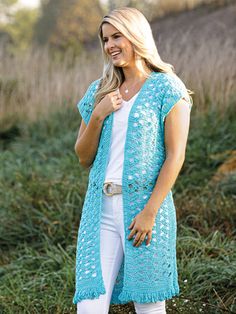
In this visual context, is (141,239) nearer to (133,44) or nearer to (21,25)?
(133,44)

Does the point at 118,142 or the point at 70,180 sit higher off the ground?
the point at 118,142

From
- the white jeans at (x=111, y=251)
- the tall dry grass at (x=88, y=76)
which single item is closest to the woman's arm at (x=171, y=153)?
the white jeans at (x=111, y=251)

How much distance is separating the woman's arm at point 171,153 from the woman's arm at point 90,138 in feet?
0.97

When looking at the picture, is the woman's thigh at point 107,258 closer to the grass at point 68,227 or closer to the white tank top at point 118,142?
the white tank top at point 118,142

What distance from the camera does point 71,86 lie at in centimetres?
883

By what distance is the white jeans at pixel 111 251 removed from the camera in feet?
9.34

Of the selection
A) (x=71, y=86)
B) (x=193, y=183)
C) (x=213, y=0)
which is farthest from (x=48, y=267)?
(x=213, y=0)

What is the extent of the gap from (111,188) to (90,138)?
10.3 inches

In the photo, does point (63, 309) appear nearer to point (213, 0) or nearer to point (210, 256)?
point (210, 256)

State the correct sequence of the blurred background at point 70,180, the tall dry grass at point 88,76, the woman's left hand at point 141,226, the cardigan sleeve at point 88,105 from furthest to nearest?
1. the tall dry grass at point 88,76
2. the blurred background at point 70,180
3. the cardigan sleeve at point 88,105
4. the woman's left hand at point 141,226

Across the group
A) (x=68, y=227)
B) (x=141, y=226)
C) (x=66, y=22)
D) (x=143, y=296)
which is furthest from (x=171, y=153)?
(x=66, y=22)

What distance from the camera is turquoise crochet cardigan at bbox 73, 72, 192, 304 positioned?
2848 mm

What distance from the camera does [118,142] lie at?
117 inches

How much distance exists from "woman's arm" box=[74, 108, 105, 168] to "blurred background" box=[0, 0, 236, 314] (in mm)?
932
